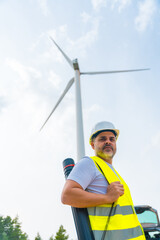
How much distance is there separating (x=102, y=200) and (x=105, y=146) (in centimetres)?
94

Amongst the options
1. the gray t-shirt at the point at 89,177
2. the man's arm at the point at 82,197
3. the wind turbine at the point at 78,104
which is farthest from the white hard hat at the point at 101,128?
the wind turbine at the point at 78,104

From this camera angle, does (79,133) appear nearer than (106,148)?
No

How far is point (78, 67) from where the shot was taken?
57.6 ft

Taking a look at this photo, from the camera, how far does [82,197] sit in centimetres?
236

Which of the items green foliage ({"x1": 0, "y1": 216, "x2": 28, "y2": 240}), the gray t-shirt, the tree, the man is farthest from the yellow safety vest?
green foliage ({"x1": 0, "y1": 216, "x2": 28, "y2": 240})

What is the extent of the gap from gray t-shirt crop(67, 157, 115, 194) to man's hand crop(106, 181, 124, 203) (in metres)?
0.10

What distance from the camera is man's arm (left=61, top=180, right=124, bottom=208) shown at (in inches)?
93.0

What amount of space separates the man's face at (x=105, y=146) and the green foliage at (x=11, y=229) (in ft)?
231

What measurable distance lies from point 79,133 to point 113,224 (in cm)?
854

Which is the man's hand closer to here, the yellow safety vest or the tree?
the yellow safety vest

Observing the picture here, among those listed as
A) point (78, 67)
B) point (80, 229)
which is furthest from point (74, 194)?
point (78, 67)

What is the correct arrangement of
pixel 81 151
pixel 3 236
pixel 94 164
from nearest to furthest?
pixel 94 164, pixel 81 151, pixel 3 236

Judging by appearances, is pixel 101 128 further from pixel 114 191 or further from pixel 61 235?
pixel 61 235

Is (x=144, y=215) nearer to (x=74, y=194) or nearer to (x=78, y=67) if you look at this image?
(x=74, y=194)
